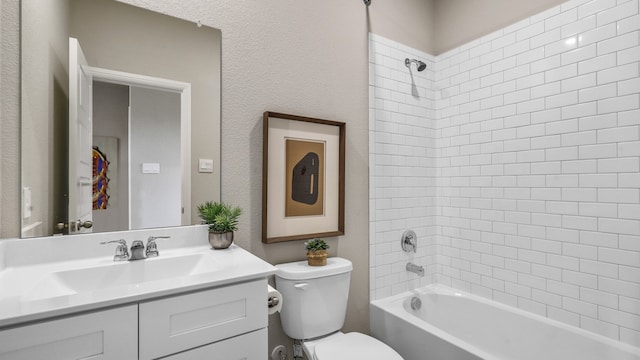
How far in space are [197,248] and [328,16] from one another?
1529mm

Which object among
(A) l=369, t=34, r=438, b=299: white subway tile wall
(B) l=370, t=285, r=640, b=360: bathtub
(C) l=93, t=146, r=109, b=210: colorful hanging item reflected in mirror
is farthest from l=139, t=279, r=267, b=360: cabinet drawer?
(A) l=369, t=34, r=438, b=299: white subway tile wall

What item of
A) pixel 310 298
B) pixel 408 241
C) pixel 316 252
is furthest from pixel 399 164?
pixel 310 298

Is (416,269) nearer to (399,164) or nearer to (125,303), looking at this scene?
(399,164)

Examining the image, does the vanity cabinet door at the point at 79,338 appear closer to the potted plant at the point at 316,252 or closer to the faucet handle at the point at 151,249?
the faucet handle at the point at 151,249

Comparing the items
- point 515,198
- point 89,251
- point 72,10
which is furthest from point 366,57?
point 89,251

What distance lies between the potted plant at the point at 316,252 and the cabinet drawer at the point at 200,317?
1.94 feet

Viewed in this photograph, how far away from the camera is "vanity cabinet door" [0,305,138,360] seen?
0.77 m

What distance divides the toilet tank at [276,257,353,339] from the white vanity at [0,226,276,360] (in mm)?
378

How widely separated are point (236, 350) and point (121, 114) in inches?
41.9

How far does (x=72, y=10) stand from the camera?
1.29 metres

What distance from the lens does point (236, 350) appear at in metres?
1.07

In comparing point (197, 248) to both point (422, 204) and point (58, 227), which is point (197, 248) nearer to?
point (58, 227)

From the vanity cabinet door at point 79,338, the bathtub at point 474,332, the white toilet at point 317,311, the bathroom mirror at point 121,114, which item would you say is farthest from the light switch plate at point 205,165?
the bathtub at point 474,332

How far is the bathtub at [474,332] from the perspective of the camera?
161cm
